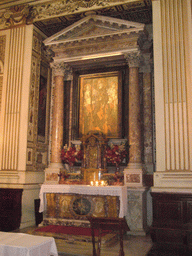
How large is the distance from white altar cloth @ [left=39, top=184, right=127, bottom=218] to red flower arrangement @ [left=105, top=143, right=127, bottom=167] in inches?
41.0

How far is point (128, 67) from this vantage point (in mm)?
9406

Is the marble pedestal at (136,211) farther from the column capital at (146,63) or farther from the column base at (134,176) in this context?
the column capital at (146,63)

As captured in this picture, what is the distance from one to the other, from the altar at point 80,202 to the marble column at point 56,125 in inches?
41.1

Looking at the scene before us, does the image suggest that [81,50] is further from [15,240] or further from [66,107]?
[15,240]

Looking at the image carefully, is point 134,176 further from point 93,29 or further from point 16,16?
point 16,16

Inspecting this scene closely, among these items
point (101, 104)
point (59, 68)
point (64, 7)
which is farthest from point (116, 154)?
point (64, 7)

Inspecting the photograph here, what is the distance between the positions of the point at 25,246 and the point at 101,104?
21.7 ft

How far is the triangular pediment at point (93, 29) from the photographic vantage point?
28.2 ft

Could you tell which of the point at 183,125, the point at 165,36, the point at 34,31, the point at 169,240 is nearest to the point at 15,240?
the point at 169,240

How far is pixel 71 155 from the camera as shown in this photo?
29.0ft

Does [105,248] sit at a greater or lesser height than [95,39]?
lesser

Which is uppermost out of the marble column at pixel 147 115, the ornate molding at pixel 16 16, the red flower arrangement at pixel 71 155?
the ornate molding at pixel 16 16

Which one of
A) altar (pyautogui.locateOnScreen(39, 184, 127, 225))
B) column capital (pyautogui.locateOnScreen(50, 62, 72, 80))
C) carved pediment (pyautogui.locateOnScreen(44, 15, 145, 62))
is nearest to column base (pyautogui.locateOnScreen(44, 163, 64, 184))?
altar (pyautogui.locateOnScreen(39, 184, 127, 225))

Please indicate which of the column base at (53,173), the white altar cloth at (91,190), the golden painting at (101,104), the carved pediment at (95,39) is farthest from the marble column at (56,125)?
the white altar cloth at (91,190)
